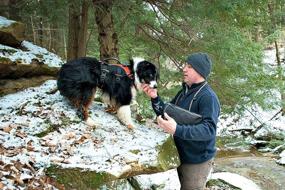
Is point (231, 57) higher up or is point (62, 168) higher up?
point (231, 57)

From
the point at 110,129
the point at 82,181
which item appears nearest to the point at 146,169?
the point at 82,181

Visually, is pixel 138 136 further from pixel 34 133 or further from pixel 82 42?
pixel 82 42

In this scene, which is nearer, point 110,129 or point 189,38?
point 110,129

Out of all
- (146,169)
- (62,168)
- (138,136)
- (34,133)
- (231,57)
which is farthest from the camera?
(231,57)

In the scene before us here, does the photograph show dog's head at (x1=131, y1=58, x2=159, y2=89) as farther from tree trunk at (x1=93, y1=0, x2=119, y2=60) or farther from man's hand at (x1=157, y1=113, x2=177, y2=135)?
tree trunk at (x1=93, y1=0, x2=119, y2=60)

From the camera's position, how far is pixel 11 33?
6.89m

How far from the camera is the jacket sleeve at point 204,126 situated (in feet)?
11.6

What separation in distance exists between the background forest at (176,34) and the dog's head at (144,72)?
191cm

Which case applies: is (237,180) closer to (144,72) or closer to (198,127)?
(144,72)

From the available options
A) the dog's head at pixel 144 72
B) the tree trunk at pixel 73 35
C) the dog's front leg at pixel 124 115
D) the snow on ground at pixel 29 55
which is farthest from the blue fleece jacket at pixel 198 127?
the tree trunk at pixel 73 35

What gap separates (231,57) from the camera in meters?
7.80

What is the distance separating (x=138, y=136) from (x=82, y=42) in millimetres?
4324

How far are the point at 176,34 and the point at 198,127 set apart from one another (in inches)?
195

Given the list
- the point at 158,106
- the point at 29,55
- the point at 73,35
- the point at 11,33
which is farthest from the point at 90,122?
the point at 73,35
